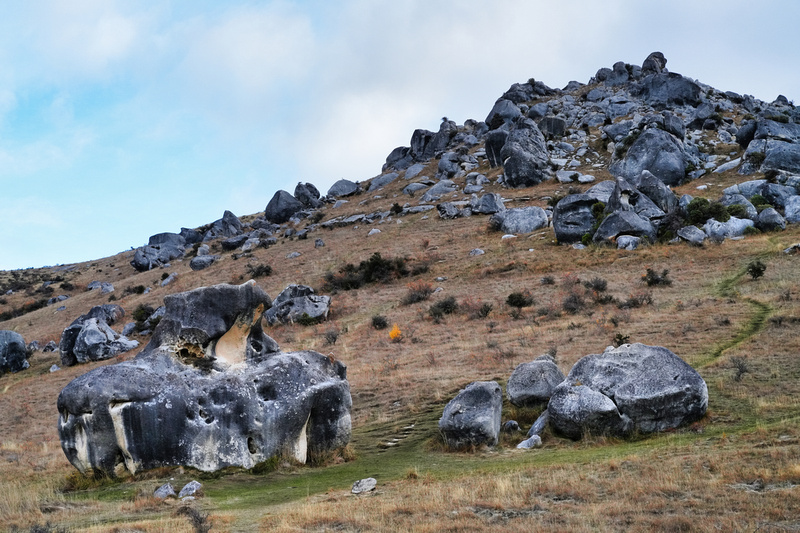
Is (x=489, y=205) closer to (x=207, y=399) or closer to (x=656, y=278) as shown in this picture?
(x=656, y=278)

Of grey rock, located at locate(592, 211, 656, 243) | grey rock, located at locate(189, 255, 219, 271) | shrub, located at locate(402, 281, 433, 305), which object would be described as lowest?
shrub, located at locate(402, 281, 433, 305)

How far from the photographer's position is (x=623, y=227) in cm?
4569

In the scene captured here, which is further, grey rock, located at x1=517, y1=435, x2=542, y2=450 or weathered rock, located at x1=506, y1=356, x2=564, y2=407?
weathered rock, located at x1=506, y1=356, x2=564, y2=407

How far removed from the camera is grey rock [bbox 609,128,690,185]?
61250mm

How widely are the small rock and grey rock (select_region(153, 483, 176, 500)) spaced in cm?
385

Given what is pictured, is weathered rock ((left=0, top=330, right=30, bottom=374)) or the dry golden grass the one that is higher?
weathered rock ((left=0, top=330, right=30, bottom=374))

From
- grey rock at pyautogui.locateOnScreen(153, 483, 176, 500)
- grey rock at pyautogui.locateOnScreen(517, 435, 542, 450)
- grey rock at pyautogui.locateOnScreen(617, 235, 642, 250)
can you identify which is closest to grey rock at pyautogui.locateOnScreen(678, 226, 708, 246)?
Answer: grey rock at pyautogui.locateOnScreen(617, 235, 642, 250)

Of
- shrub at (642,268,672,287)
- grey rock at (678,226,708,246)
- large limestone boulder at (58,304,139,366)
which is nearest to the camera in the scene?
shrub at (642,268,672,287)

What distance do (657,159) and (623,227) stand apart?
20077mm

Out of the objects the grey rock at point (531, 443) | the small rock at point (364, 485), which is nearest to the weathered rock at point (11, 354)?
the small rock at point (364, 485)

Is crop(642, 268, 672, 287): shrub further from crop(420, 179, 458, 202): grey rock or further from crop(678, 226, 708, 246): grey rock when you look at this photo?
crop(420, 179, 458, 202): grey rock

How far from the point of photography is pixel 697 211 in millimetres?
45938

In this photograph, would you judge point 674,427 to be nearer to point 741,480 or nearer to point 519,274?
point 741,480

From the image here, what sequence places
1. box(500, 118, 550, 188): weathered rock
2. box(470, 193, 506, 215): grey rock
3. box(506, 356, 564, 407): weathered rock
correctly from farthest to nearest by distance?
box(500, 118, 550, 188): weathered rock, box(470, 193, 506, 215): grey rock, box(506, 356, 564, 407): weathered rock
